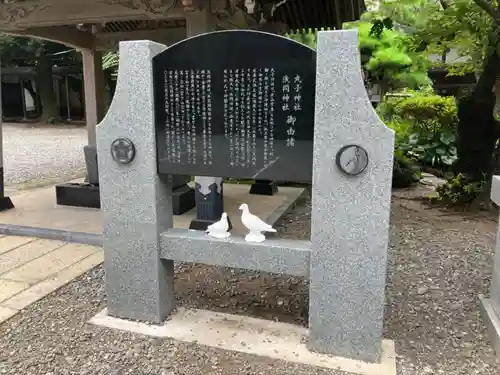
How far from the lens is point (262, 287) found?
3.77 metres

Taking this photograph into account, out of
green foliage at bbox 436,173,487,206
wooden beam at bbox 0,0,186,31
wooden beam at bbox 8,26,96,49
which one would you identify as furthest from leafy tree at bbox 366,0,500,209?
wooden beam at bbox 8,26,96,49

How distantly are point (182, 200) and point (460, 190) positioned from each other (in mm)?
4234

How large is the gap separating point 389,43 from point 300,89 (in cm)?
1162

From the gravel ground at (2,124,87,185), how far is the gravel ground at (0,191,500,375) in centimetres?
607

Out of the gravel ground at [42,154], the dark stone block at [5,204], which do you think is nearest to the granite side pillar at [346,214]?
the dark stone block at [5,204]

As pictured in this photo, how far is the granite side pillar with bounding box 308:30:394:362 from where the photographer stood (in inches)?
95.5

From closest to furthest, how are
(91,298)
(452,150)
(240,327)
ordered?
(240,327) < (91,298) < (452,150)

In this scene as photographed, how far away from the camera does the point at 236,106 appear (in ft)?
8.98

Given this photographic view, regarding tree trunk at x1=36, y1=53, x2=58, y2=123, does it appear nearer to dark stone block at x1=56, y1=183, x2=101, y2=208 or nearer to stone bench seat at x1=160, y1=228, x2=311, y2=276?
dark stone block at x1=56, y1=183, x2=101, y2=208

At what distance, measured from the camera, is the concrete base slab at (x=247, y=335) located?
260 cm

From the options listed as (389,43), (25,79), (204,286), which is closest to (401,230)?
(204,286)

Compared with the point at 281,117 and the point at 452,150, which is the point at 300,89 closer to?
the point at 281,117

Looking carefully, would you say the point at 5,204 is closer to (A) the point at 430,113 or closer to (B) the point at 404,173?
(B) the point at 404,173

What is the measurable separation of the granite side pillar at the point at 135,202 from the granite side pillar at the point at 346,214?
1.09 metres
